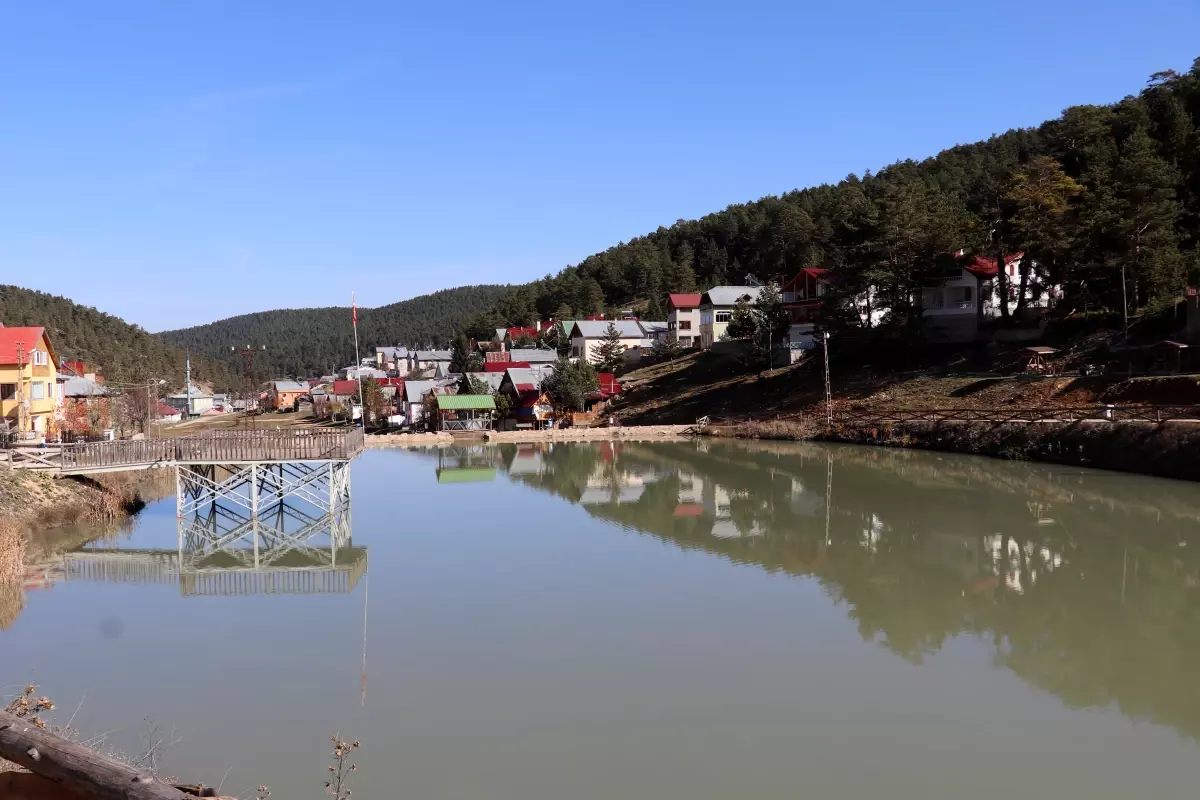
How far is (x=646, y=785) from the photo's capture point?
9.00 m

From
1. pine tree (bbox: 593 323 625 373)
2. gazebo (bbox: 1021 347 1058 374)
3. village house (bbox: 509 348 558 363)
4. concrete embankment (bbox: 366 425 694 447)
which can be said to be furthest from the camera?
village house (bbox: 509 348 558 363)

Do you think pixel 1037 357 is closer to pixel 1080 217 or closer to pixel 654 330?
pixel 1080 217

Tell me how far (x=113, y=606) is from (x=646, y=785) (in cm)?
1169

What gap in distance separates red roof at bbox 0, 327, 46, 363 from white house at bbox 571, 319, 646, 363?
45.5m

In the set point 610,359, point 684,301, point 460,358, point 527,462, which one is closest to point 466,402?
point 610,359

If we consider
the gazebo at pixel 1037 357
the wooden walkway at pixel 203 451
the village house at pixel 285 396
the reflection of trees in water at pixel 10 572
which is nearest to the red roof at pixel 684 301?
the gazebo at pixel 1037 357

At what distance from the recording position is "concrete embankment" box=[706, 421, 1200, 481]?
93.4ft

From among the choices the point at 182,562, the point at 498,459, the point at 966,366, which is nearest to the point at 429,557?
the point at 182,562

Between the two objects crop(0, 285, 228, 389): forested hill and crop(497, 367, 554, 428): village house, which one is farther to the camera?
crop(0, 285, 228, 389): forested hill

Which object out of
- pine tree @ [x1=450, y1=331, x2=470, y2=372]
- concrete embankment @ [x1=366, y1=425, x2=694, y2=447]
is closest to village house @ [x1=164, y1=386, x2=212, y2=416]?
pine tree @ [x1=450, y1=331, x2=470, y2=372]

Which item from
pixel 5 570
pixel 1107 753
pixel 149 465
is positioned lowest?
pixel 1107 753

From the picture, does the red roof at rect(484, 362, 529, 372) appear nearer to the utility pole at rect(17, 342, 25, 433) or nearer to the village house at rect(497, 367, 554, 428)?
the village house at rect(497, 367, 554, 428)

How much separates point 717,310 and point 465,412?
23714 mm

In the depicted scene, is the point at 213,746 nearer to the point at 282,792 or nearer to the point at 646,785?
the point at 282,792
